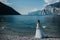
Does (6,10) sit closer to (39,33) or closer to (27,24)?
(27,24)

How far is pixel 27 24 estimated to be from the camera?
9.55 ft

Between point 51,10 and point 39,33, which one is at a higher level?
point 51,10

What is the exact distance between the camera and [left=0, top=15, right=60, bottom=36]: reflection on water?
9.52 ft

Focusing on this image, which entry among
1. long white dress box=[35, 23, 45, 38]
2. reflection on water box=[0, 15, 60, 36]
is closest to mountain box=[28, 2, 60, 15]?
reflection on water box=[0, 15, 60, 36]

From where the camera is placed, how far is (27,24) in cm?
291

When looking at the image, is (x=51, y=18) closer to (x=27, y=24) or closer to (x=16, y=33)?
(x=27, y=24)

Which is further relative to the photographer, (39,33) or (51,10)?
(51,10)

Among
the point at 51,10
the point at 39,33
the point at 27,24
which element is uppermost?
the point at 51,10

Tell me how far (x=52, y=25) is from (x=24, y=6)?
57 cm

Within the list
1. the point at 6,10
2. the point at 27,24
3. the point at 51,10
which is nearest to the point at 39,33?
the point at 27,24

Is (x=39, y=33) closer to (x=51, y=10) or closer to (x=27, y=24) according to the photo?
(x=27, y=24)

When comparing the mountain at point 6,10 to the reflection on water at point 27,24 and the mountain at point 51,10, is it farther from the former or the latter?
the mountain at point 51,10

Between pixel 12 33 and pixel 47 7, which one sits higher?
pixel 47 7

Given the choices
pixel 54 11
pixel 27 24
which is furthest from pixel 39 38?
pixel 54 11
